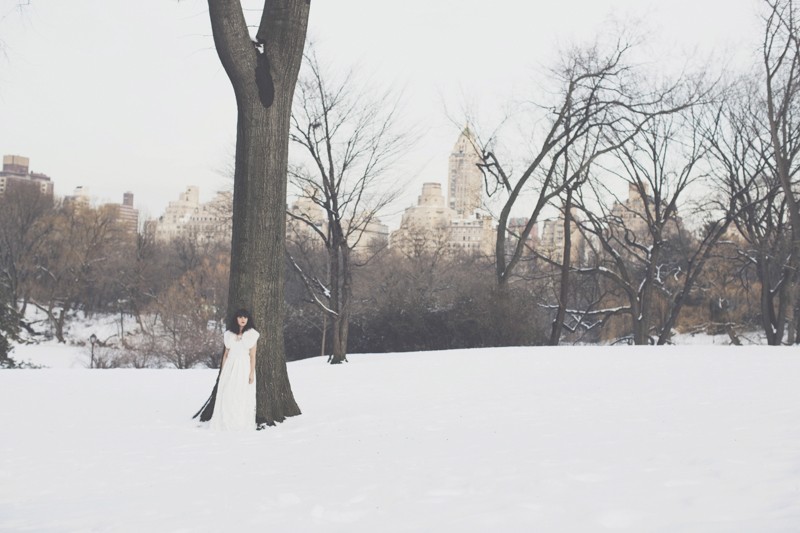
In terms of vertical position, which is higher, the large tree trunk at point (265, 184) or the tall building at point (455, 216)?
the tall building at point (455, 216)

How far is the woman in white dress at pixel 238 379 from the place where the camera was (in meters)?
7.82

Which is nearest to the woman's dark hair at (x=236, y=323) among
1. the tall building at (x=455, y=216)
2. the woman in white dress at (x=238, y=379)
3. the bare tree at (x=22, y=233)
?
the woman in white dress at (x=238, y=379)

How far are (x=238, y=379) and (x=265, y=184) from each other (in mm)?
2320

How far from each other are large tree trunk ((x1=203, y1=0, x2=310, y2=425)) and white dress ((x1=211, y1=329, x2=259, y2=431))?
20 cm

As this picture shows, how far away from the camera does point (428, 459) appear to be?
609 centimetres

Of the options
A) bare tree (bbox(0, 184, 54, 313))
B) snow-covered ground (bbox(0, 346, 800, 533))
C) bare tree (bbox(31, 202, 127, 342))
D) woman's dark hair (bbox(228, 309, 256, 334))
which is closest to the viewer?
snow-covered ground (bbox(0, 346, 800, 533))

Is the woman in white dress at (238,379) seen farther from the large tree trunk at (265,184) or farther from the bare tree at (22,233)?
the bare tree at (22,233)

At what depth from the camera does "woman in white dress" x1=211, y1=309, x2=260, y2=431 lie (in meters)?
7.82

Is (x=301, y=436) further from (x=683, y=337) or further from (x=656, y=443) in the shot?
(x=683, y=337)

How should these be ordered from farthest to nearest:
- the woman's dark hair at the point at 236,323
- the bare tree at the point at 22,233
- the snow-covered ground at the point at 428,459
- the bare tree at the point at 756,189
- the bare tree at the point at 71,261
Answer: the bare tree at the point at 71,261, the bare tree at the point at 22,233, the bare tree at the point at 756,189, the woman's dark hair at the point at 236,323, the snow-covered ground at the point at 428,459

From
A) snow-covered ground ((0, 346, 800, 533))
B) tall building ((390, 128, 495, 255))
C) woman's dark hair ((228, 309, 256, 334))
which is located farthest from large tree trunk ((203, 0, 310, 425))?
tall building ((390, 128, 495, 255))

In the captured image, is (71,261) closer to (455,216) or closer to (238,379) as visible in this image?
(238,379)

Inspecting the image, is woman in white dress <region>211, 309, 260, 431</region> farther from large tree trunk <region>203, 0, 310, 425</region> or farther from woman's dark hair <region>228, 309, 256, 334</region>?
large tree trunk <region>203, 0, 310, 425</region>

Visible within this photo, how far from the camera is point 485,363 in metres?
15.1
